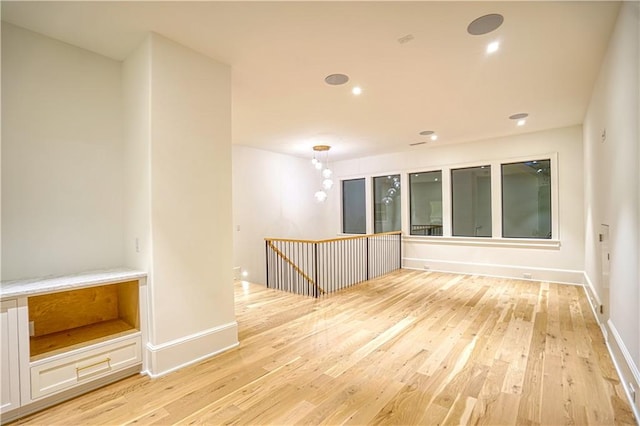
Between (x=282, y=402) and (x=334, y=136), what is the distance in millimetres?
4819


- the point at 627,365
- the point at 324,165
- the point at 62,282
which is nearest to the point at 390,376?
the point at 627,365

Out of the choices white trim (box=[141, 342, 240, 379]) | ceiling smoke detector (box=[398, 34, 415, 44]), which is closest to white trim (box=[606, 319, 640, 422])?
ceiling smoke detector (box=[398, 34, 415, 44])

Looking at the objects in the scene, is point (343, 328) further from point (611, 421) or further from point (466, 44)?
point (466, 44)

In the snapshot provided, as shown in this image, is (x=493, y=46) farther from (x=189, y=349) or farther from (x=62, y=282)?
(x=62, y=282)

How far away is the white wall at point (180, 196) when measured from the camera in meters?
2.54

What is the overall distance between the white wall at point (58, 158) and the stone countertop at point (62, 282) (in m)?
0.19

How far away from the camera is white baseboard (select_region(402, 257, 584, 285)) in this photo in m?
5.53

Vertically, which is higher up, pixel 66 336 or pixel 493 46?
pixel 493 46

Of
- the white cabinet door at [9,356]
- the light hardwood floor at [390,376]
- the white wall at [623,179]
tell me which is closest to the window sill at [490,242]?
the light hardwood floor at [390,376]

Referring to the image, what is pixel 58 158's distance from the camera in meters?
2.59

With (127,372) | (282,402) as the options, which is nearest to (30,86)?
(127,372)

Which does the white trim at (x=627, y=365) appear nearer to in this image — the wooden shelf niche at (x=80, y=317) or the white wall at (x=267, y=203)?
the wooden shelf niche at (x=80, y=317)

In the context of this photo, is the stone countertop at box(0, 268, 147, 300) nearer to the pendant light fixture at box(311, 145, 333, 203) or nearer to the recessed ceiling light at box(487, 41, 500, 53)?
the recessed ceiling light at box(487, 41, 500, 53)

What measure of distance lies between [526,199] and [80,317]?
7301 mm
